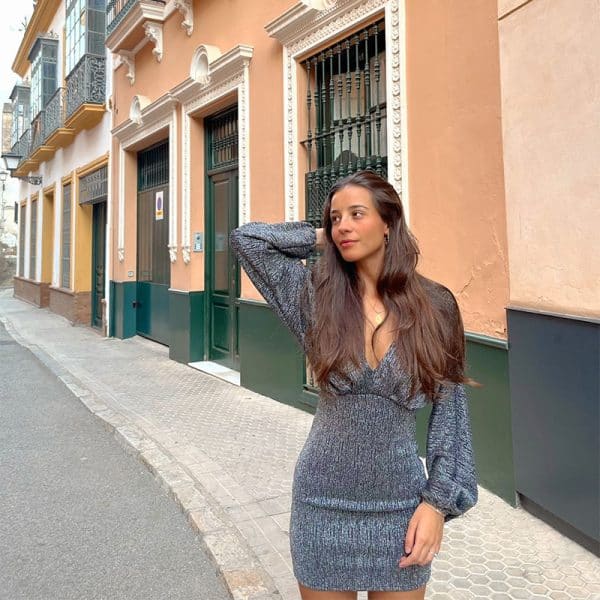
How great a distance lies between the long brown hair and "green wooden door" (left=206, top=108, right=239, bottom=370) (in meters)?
5.83

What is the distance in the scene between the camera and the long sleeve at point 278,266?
5.61ft

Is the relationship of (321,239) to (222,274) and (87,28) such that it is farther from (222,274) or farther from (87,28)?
(87,28)

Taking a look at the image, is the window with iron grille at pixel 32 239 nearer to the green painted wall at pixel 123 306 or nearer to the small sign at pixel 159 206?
the green painted wall at pixel 123 306

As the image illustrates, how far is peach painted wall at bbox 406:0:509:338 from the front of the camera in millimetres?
3678

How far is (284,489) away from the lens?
3963 millimetres

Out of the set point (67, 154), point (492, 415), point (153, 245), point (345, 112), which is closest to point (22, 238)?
point (67, 154)

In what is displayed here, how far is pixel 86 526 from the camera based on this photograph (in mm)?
3523

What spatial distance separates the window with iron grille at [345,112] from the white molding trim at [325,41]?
0.14 metres

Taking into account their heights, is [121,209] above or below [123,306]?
above

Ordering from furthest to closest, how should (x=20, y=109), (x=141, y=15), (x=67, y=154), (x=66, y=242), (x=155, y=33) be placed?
(x=20, y=109) → (x=66, y=242) → (x=67, y=154) → (x=155, y=33) → (x=141, y=15)

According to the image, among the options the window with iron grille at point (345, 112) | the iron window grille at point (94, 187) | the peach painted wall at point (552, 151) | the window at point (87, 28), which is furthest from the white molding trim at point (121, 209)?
the peach painted wall at point (552, 151)

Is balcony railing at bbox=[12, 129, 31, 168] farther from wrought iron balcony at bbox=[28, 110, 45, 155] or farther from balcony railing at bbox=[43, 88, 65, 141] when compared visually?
balcony railing at bbox=[43, 88, 65, 141]

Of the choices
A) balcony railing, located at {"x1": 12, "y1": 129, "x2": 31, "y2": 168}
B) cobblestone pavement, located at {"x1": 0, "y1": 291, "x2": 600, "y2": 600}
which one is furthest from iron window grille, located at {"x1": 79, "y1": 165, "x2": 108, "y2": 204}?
balcony railing, located at {"x1": 12, "y1": 129, "x2": 31, "y2": 168}

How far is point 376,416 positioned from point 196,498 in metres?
2.64
